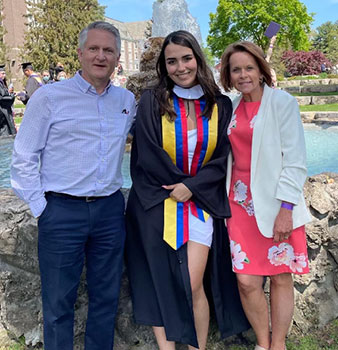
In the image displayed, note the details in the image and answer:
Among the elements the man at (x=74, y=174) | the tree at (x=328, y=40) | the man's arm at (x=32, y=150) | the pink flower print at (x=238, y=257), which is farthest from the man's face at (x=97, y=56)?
the tree at (x=328, y=40)

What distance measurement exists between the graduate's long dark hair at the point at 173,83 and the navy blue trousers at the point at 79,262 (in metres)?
0.60

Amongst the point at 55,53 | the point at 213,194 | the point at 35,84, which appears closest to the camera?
the point at 213,194

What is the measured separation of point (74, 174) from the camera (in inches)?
81.7

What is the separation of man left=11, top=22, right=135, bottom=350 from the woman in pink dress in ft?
2.25

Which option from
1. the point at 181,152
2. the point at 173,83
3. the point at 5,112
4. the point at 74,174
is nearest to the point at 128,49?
the point at 5,112

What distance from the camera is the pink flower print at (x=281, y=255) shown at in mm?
2205

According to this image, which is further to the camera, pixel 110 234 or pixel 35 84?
pixel 35 84

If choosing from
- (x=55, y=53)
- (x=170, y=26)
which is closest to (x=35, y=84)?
(x=170, y=26)

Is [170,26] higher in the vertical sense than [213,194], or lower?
higher

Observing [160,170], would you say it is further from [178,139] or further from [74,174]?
[74,174]

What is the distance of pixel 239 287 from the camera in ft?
7.50

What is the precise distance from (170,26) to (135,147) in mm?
9327

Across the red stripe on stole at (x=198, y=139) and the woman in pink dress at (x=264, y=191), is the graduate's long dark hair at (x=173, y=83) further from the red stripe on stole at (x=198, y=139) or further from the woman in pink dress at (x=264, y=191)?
the woman in pink dress at (x=264, y=191)

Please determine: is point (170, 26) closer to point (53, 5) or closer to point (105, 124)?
point (105, 124)
